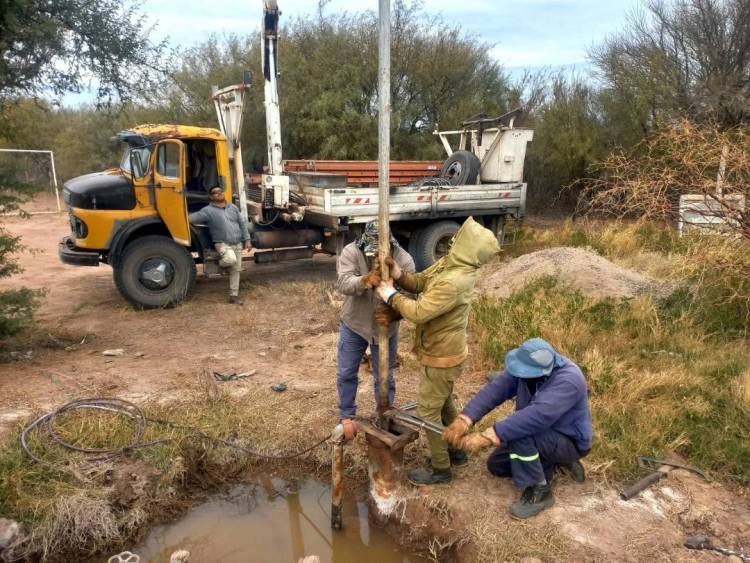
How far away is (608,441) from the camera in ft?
12.1

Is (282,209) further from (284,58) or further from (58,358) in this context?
(284,58)

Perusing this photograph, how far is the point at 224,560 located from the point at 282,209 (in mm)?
5584

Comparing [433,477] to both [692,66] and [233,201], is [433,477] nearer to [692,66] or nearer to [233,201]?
[233,201]

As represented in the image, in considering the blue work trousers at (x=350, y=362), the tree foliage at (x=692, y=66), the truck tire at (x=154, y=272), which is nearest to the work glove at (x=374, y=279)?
the blue work trousers at (x=350, y=362)

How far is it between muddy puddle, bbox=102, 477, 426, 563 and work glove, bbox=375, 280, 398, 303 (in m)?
1.41

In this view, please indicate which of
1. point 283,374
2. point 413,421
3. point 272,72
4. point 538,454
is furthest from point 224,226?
point 538,454

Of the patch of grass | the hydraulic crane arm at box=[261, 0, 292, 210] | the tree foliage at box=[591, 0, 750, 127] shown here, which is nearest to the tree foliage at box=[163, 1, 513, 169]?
the tree foliage at box=[591, 0, 750, 127]

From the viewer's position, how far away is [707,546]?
9.45ft

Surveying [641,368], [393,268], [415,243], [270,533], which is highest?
[393,268]

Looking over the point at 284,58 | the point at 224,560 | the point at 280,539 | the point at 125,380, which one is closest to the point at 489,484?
the point at 280,539

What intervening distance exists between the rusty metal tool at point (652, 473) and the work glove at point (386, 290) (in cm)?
183

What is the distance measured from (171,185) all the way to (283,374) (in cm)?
313

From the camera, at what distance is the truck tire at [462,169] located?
9.40 meters

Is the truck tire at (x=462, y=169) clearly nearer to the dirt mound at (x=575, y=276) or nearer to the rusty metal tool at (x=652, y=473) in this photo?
the dirt mound at (x=575, y=276)
